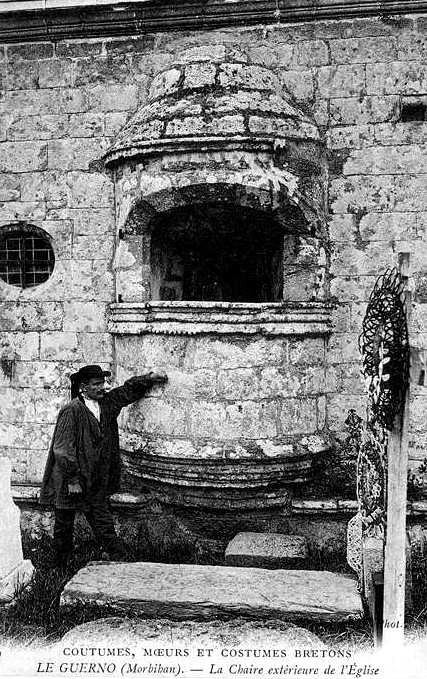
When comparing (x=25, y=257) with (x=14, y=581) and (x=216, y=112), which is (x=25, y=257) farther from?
(x=14, y=581)

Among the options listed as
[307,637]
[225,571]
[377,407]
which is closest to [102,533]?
[225,571]

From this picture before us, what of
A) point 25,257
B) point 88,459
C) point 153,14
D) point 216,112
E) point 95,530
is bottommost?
point 95,530

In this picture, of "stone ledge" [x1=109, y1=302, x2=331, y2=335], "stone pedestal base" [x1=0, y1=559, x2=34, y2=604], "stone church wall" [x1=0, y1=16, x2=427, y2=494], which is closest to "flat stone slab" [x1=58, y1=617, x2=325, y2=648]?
"stone pedestal base" [x1=0, y1=559, x2=34, y2=604]

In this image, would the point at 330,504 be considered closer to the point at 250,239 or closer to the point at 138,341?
the point at 138,341

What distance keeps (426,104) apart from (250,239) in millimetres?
1892

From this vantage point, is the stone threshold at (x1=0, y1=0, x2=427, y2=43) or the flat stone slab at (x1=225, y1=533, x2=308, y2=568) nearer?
the flat stone slab at (x1=225, y1=533, x2=308, y2=568)

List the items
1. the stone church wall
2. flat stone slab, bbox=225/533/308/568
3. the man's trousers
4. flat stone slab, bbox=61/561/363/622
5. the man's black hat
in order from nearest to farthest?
flat stone slab, bbox=61/561/363/622
flat stone slab, bbox=225/533/308/568
the man's trousers
the man's black hat
the stone church wall

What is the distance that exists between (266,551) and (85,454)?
1557 mm

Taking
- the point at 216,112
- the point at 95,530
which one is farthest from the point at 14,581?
the point at 216,112

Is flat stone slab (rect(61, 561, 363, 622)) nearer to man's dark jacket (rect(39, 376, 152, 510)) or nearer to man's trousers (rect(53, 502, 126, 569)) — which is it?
man's trousers (rect(53, 502, 126, 569))

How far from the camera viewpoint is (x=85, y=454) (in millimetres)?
5402

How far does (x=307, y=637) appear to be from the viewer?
160 inches

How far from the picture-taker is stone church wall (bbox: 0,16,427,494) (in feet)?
19.1

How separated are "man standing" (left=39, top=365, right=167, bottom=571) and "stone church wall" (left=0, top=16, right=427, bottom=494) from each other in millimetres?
359
